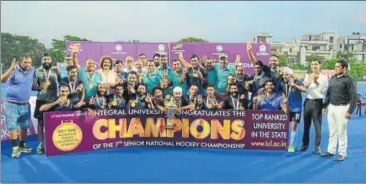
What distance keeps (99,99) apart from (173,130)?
52.5 inches

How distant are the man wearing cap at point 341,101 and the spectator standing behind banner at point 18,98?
4647 millimetres

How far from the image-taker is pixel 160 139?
19.4 feet

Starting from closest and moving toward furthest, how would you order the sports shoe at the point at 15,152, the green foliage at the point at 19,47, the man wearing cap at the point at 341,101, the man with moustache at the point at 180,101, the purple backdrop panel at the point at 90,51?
the man wearing cap at the point at 341,101 < the sports shoe at the point at 15,152 < the purple backdrop panel at the point at 90,51 < the man with moustache at the point at 180,101 < the green foliage at the point at 19,47

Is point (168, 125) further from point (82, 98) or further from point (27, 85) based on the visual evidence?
point (27, 85)

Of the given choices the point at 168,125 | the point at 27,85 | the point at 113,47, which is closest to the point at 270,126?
the point at 168,125

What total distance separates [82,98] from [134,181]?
6.51 ft

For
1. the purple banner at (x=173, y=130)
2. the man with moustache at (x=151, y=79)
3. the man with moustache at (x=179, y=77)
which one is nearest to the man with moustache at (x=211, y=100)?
the purple banner at (x=173, y=130)

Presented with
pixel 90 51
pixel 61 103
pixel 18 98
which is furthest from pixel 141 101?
pixel 18 98

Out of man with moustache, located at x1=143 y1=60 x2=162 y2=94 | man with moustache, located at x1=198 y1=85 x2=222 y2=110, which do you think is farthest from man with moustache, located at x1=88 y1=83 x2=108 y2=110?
man with moustache, located at x1=198 y1=85 x2=222 y2=110

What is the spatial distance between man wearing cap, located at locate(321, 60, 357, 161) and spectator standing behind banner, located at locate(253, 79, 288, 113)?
716mm

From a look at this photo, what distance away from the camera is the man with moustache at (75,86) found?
18.4 ft

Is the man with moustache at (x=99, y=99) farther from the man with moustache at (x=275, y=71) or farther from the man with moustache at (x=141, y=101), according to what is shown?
the man with moustache at (x=275, y=71)

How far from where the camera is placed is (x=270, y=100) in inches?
223

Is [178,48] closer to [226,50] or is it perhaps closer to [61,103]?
[226,50]
